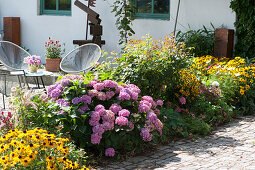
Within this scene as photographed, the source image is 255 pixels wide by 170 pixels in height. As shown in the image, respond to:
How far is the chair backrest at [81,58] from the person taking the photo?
7.51 m

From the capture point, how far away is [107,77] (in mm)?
5426

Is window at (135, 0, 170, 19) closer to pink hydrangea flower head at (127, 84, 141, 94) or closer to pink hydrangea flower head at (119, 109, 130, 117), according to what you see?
pink hydrangea flower head at (127, 84, 141, 94)

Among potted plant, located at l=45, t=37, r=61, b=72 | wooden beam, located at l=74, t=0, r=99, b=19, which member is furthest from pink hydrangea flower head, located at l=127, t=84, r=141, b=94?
wooden beam, located at l=74, t=0, r=99, b=19

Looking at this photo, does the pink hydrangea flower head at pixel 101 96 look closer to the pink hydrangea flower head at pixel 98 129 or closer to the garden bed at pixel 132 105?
the garden bed at pixel 132 105

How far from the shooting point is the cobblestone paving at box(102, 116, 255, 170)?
14.0 ft

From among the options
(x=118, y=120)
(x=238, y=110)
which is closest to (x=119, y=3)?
(x=238, y=110)

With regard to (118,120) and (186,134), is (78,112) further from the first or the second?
(186,134)

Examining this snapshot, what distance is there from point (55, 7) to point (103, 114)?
7186mm

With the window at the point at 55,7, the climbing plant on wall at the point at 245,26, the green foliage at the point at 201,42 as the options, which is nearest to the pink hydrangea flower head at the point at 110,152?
the green foliage at the point at 201,42

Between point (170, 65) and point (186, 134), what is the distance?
38.4 inches

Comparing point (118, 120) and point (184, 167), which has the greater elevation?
point (118, 120)

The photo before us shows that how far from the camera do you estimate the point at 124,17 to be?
9.30 meters

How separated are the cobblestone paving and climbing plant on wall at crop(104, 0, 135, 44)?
428 centimetres

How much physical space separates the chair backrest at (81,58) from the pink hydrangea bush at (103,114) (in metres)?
2.71
